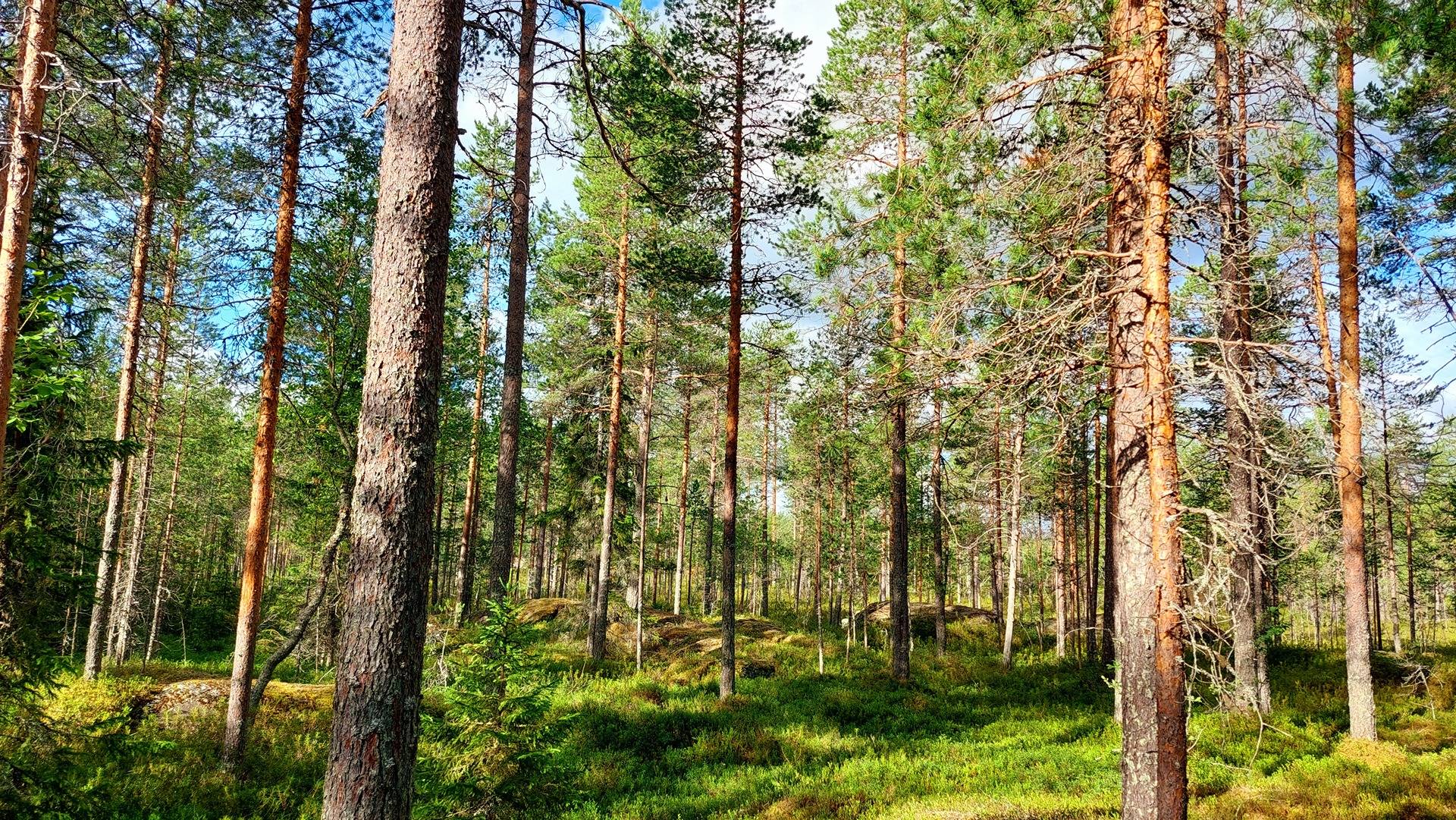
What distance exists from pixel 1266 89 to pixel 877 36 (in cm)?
1136

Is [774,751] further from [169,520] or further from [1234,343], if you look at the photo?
[169,520]

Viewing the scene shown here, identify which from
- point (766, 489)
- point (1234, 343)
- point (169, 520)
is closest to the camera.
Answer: point (1234, 343)

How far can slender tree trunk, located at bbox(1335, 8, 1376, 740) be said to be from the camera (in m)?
10.7

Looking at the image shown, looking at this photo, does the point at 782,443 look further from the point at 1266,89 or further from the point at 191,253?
the point at 1266,89

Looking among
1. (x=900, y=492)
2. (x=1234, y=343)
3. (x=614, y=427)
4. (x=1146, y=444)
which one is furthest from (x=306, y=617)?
(x=900, y=492)

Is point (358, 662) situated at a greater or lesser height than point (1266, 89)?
lesser

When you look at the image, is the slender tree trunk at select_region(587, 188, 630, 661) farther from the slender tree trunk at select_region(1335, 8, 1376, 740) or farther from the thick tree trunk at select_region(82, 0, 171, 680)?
the slender tree trunk at select_region(1335, 8, 1376, 740)

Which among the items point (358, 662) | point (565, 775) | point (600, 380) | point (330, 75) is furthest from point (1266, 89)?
point (600, 380)

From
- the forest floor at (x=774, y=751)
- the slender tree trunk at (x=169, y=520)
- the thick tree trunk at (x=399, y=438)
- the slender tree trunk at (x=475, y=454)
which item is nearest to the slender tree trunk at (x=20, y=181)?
the thick tree trunk at (x=399, y=438)

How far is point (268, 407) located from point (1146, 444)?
10404mm

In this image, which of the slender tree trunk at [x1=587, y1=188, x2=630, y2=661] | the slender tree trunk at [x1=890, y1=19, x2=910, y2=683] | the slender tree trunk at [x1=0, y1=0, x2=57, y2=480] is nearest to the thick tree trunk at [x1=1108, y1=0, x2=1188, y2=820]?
the slender tree trunk at [x1=0, y1=0, x2=57, y2=480]

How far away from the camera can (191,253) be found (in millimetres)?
13602

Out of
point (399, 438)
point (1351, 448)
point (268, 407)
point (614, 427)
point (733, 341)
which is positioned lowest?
point (399, 438)

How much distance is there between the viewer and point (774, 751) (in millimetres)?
11414
